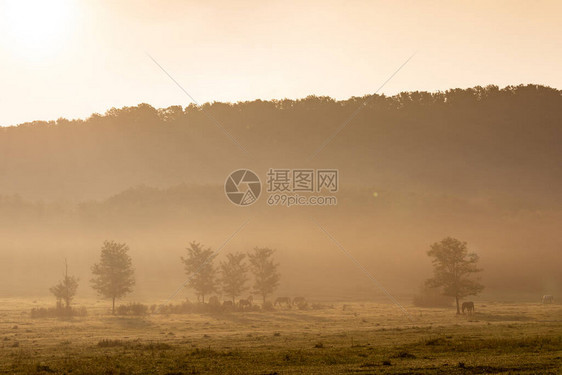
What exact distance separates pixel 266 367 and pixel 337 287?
144 meters

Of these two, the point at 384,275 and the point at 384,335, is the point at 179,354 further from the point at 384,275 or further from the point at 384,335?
the point at 384,275

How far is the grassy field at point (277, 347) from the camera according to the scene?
36688mm

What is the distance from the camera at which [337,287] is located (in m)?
179

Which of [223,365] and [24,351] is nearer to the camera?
[223,365]

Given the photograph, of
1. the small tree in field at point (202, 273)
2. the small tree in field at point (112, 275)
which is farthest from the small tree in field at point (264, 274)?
the small tree in field at point (112, 275)

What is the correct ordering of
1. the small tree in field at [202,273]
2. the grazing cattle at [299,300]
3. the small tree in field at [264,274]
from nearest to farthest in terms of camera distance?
the small tree in field at [202,273], the grazing cattle at [299,300], the small tree in field at [264,274]

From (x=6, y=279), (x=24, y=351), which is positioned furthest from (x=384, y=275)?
(x=24, y=351)

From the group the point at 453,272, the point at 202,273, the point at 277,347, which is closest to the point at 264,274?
the point at 202,273

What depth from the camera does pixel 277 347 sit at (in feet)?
167

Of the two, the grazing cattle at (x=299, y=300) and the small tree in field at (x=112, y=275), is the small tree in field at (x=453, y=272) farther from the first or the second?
the small tree in field at (x=112, y=275)

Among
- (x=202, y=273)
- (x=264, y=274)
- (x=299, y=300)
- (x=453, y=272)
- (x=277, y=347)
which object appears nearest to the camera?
(x=277, y=347)

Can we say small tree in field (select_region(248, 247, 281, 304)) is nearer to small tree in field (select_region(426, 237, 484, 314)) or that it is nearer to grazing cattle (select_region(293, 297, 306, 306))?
grazing cattle (select_region(293, 297, 306, 306))

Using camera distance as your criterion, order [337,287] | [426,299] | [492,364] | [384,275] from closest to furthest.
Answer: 1. [492,364]
2. [426,299]
3. [337,287]
4. [384,275]

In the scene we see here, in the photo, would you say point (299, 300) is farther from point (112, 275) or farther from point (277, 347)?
point (277, 347)
